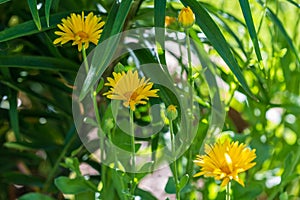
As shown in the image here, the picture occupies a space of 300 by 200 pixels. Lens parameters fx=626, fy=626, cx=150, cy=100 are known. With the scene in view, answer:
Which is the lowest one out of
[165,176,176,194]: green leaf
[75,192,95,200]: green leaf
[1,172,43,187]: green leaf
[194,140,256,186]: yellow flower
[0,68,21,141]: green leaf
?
[1,172,43,187]: green leaf

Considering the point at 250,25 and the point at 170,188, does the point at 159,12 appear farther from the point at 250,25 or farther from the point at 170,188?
the point at 170,188

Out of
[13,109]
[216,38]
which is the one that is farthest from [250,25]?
[13,109]

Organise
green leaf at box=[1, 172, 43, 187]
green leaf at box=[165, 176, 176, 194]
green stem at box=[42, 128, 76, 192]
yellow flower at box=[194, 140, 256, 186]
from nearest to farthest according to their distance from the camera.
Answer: yellow flower at box=[194, 140, 256, 186] < green leaf at box=[165, 176, 176, 194] < green stem at box=[42, 128, 76, 192] < green leaf at box=[1, 172, 43, 187]

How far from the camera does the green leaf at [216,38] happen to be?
54 centimetres

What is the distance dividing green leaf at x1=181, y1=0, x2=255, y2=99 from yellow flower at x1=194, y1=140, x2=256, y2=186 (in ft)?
0.18

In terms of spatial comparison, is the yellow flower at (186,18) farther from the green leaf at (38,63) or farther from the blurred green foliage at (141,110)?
the green leaf at (38,63)

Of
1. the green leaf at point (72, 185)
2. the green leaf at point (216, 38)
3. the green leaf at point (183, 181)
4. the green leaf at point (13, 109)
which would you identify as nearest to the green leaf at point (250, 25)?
the green leaf at point (216, 38)

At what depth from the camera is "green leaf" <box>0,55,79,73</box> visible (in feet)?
2.33

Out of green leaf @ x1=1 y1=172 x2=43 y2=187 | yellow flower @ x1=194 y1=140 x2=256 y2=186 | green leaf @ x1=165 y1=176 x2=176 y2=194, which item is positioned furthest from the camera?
green leaf @ x1=1 y1=172 x2=43 y2=187

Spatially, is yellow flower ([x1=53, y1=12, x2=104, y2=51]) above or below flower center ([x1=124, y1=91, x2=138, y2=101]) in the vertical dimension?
above

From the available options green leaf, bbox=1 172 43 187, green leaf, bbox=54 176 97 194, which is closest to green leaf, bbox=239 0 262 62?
green leaf, bbox=54 176 97 194

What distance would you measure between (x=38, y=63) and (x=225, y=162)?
302mm

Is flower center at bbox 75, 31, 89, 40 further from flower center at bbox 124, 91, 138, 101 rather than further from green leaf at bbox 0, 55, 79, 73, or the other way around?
green leaf at bbox 0, 55, 79, 73

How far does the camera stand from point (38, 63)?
29.2 inches
